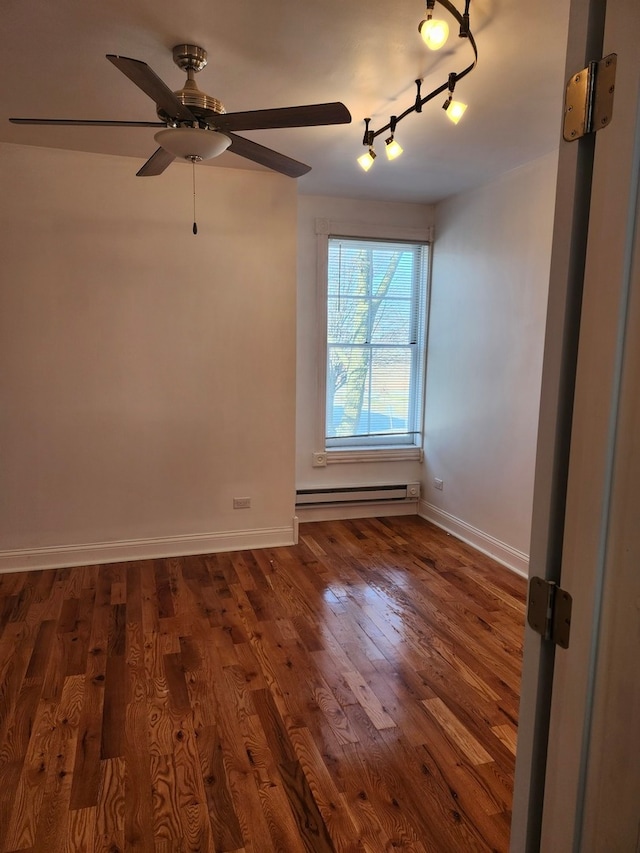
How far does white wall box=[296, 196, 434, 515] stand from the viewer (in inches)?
174

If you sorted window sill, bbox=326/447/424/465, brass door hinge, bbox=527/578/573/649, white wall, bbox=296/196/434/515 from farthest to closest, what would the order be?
window sill, bbox=326/447/424/465 → white wall, bbox=296/196/434/515 → brass door hinge, bbox=527/578/573/649

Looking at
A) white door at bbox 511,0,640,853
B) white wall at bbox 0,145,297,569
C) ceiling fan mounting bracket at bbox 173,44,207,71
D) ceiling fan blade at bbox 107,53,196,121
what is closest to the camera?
white door at bbox 511,0,640,853

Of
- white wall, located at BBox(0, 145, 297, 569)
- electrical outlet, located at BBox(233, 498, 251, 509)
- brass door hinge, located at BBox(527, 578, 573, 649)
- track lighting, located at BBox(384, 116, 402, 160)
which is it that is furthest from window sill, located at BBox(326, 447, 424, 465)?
→ brass door hinge, located at BBox(527, 578, 573, 649)

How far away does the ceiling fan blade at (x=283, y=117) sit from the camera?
179cm

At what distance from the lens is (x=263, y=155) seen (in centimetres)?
226

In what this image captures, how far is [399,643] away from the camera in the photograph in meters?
2.76

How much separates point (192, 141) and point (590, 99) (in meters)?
1.55

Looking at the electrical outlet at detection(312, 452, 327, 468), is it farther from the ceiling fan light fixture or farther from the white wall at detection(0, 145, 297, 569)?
the ceiling fan light fixture

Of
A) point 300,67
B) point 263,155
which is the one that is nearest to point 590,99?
point 263,155

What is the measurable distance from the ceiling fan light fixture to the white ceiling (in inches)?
16.5

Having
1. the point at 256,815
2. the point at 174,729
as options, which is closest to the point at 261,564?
the point at 174,729

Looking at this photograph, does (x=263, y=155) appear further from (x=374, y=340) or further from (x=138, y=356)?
(x=374, y=340)

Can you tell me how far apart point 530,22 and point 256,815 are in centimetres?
286

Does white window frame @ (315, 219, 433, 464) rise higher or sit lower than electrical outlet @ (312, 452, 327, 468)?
higher
